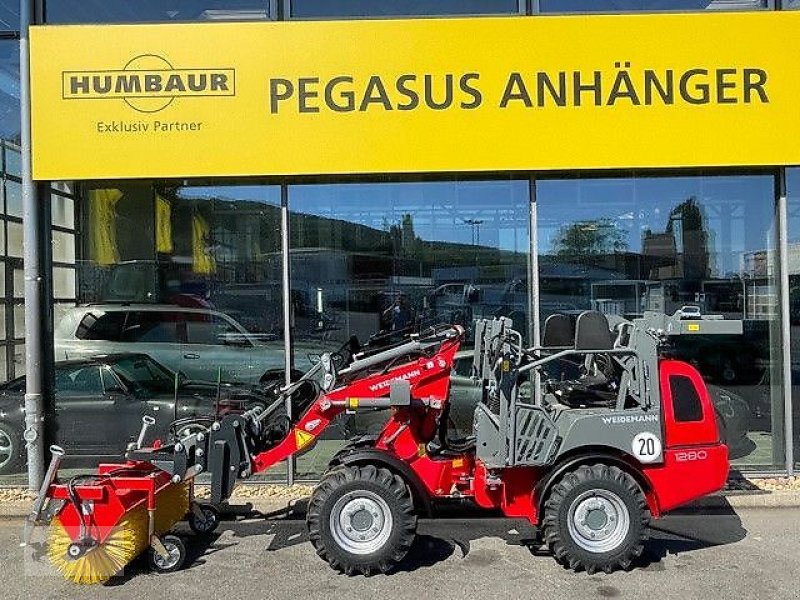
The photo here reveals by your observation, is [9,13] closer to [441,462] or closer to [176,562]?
[176,562]

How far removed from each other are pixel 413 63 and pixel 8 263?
4818 millimetres

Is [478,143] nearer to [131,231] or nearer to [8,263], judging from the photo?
[131,231]

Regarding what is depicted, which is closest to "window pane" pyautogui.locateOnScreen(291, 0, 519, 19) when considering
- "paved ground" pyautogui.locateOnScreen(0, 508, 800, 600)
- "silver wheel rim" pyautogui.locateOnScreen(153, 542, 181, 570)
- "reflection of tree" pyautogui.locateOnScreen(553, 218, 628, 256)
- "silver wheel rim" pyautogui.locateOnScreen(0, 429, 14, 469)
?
"reflection of tree" pyautogui.locateOnScreen(553, 218, 628, 256)

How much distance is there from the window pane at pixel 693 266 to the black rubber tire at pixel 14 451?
5.57 metres

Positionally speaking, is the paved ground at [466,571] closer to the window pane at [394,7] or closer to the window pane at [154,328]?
the window pane at [154,328]

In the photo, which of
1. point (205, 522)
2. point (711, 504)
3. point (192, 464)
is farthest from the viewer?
point (711, 504)

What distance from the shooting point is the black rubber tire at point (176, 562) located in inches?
199

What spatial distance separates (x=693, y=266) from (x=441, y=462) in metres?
3.79

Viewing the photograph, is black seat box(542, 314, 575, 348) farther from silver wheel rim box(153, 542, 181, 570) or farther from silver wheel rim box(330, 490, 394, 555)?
silver wheel rim box(153, 542, 181, 570)

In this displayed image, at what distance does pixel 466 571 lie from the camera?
5086mm

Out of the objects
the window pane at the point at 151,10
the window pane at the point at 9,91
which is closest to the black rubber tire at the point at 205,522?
the window pane at the point at 9,91

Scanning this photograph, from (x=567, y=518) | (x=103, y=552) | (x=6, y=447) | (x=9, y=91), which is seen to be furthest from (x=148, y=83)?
(x=567, y=518)

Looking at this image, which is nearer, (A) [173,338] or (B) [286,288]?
(B) [286,288]

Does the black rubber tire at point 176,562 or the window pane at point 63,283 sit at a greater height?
the window pane at point 63,283
